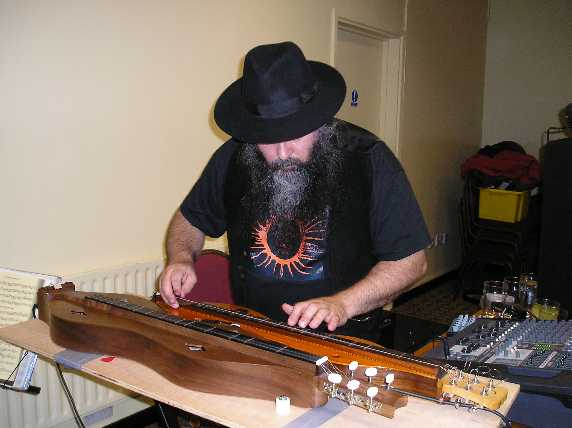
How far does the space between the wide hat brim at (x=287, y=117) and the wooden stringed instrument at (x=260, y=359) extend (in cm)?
51

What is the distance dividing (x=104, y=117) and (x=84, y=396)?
131 centimetres

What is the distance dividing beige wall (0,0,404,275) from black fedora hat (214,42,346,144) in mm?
1080

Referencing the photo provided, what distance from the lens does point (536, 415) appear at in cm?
132

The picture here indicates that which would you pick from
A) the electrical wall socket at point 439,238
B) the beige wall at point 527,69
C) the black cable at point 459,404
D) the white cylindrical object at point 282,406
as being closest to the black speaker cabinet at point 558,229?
the black cable at point 459,404

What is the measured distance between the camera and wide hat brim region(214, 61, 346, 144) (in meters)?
1.49

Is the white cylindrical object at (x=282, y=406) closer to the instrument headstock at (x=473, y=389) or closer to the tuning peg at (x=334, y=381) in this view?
the tuning peg at (x=334, y=381)

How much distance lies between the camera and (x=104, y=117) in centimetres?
246

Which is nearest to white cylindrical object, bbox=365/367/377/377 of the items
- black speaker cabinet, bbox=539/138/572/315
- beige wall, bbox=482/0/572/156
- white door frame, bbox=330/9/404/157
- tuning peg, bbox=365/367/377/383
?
tuning peg, bbox=365/367/377/383

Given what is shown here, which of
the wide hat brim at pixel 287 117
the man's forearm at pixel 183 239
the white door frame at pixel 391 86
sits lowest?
the man's forearm at pixel 183 239

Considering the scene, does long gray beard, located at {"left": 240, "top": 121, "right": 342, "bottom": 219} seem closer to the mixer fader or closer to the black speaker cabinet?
the mixer fader

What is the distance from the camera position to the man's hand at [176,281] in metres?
1.66

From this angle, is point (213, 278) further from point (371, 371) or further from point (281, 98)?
point (371, 371)

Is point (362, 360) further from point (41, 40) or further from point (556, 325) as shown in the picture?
point (41, 40)

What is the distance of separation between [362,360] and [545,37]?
581 centimetres
